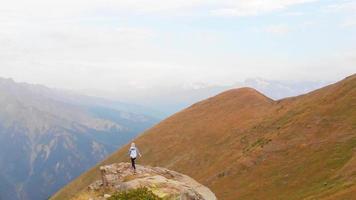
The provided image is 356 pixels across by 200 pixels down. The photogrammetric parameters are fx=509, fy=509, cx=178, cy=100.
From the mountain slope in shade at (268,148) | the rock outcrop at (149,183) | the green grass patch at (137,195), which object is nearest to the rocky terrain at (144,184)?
the rock outcrop at (149,183)

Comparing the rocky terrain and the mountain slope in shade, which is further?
the mountain slope in shade

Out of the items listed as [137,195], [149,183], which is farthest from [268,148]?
[137,195]

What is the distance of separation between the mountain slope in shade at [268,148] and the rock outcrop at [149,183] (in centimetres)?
1946

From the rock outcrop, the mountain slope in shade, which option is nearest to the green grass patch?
the rock outcrop

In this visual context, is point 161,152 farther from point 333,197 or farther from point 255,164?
point 333,197

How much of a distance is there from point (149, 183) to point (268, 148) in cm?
5960

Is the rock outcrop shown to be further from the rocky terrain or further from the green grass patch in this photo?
the green grass patch

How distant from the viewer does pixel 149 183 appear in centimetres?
3941

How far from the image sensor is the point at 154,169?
47.8 metres

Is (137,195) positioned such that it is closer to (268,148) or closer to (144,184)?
(144,184)

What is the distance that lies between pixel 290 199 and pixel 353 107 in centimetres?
3049

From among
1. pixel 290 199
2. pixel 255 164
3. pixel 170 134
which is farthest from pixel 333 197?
pixel 170 134

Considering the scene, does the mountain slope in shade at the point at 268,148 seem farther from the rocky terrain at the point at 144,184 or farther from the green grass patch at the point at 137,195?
the green grass patch at the point at 137,195

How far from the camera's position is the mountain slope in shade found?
7556 cm
